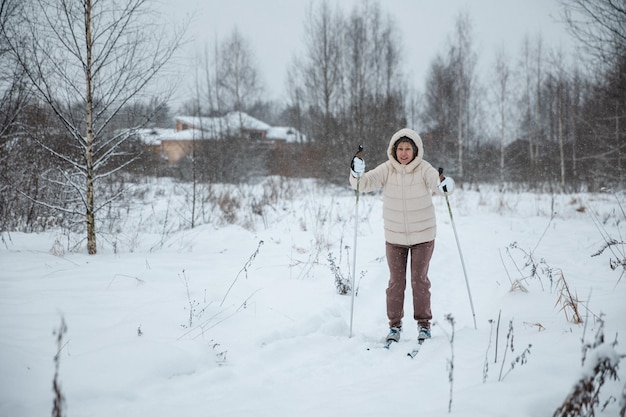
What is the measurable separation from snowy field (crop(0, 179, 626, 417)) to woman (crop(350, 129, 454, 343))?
351 mm

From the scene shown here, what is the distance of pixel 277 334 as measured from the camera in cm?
309

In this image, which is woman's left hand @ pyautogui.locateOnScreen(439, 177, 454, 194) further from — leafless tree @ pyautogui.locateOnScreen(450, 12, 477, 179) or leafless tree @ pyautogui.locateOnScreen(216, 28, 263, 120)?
leafless tree @ pyautogui.locateOnScreen(216, 28, 263, 120)

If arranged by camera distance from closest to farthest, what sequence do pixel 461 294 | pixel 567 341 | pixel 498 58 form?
Result: pixel 567 341 → pixel 461 294 → pixel 498 58

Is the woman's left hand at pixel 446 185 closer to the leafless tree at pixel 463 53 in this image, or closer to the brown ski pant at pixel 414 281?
the brown ski pant at pixel 414 281

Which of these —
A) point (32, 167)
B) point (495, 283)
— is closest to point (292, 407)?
point (495, 283)

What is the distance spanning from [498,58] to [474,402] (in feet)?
71.0

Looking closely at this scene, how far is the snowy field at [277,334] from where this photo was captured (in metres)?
2.00

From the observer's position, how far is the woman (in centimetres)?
334

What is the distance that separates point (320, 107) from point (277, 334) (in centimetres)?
1818

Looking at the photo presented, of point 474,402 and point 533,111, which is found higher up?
point 533,111

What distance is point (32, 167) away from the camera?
7242mm

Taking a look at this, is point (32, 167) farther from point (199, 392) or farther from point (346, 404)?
point (346, 404)

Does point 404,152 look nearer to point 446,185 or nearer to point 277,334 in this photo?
point 446,185

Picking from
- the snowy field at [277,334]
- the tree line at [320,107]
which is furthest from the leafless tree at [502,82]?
the snowy field at [277,334]
